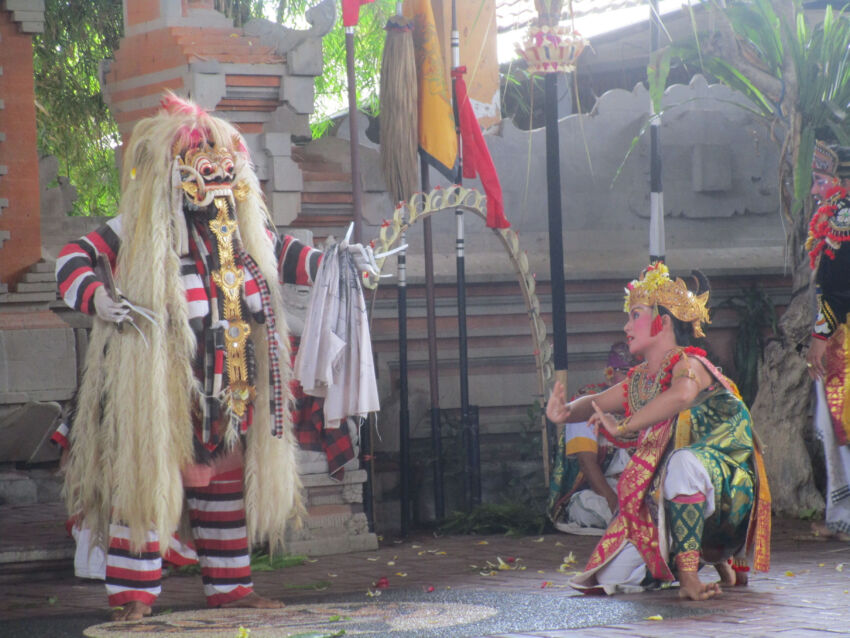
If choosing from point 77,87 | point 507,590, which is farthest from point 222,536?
point 77,87

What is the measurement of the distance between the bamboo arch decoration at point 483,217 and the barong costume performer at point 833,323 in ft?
5.28

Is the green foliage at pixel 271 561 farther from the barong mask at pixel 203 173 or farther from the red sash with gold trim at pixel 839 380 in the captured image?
the red sash with gold trim at pixel 839 380

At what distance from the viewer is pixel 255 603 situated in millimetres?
5141

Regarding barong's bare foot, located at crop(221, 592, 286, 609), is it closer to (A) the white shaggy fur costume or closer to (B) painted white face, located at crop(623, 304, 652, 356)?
(A) the white shaggy fur costume

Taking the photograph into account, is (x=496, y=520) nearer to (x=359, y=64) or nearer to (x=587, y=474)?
(x=587, y=474)

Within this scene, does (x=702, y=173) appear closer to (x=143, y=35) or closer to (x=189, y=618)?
(x=143, y=35)

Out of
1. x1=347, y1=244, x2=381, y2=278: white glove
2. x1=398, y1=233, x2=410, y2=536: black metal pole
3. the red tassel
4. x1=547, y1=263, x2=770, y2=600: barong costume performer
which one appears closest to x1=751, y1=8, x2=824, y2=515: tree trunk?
x1=398, y1=233, x2=410, y2=536: black metal pole

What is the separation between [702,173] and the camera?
9453 mm

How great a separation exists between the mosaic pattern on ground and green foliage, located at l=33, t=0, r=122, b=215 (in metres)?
9.00

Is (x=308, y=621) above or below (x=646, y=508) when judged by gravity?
below

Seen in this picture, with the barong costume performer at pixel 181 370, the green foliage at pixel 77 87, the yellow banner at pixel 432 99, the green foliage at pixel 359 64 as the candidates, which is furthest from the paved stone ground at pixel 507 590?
the green foliage at pixel 359 64

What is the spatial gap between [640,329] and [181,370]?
6.22 ft

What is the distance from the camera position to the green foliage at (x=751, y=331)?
354 inches

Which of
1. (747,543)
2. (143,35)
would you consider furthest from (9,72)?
(747,543)
